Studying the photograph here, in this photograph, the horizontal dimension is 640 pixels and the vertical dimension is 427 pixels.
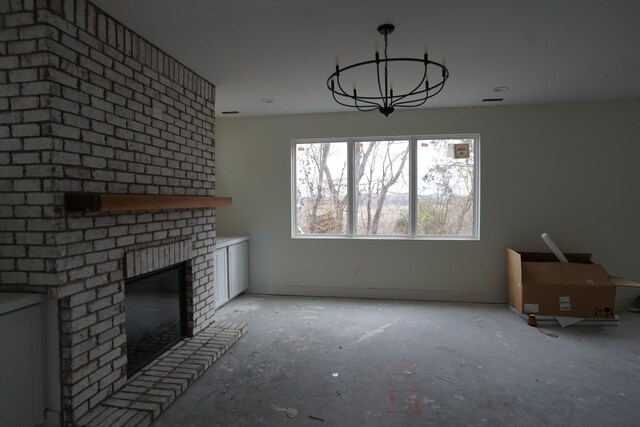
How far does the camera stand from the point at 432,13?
2234 millimetres

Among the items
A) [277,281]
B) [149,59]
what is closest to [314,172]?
[277,281]

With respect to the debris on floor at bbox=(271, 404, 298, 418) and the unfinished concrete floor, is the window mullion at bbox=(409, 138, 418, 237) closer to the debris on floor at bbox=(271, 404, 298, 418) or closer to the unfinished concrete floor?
the unfinished concrete floor

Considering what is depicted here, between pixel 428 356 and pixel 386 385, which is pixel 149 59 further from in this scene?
pixel 428 356

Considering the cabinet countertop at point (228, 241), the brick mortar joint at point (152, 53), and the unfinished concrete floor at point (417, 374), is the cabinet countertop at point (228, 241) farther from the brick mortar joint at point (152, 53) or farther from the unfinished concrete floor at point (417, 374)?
the brick mortar joint at point (152, 53)

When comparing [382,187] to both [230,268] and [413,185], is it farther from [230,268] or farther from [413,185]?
[230,268]

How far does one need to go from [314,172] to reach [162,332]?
2.78 meters

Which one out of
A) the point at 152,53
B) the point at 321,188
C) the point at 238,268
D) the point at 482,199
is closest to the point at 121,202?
the point at 152,53

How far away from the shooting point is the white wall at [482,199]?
4254 mm

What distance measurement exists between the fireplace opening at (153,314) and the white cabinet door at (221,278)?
31.4 inches

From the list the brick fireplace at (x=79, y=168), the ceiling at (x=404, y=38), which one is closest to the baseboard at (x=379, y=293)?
the brick fireplace at (x=79, y=168)

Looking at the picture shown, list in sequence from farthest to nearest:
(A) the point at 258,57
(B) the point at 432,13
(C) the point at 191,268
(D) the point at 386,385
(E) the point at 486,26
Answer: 1. (C) the point at 191,268
2. (A) the point at 258,57
3. (D) the point at 386,385
4. (E) the point at 486,26
5. (B) the point at 432,13

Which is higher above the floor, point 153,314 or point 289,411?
point 153,314

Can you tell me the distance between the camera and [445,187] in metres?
4.64

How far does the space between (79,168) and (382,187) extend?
3.48 metres
